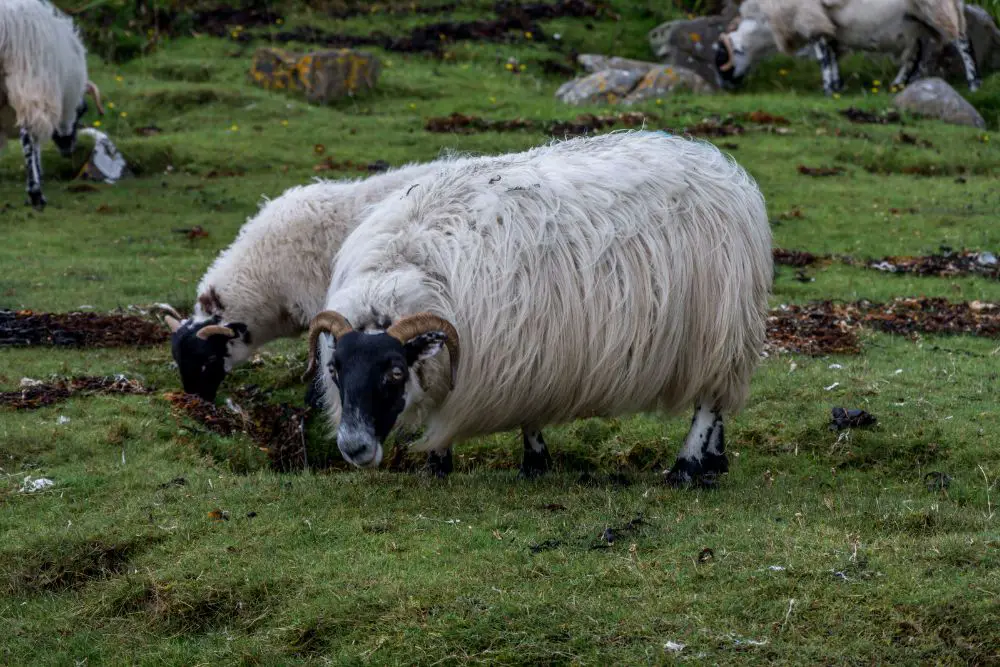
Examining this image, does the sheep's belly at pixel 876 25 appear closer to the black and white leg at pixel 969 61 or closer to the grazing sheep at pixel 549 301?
the black and white leg at pixel 969 61

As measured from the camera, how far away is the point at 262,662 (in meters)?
5.16

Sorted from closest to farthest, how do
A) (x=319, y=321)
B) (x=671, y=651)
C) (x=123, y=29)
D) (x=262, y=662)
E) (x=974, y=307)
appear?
1. (x=671, y=651)
2. (x=262, y=662)
3. (x=319, y=321)
4. (x=974, y=307)
5. (x=123, y=29)

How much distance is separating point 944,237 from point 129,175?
12.3 metres

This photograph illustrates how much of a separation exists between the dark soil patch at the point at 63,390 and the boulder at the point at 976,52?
19.5m

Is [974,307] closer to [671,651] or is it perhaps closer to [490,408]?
[490,408]

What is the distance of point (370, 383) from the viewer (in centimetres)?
630

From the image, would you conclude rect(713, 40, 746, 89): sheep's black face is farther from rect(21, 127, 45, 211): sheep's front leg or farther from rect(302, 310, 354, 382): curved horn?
rect(302, 310, 354, 382): curved horn

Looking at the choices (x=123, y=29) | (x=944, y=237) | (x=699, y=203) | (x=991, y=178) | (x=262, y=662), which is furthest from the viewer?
(x=123, y=29)

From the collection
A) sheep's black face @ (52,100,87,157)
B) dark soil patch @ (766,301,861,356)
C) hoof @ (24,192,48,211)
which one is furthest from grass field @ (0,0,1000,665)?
sheep's black face @ (52,100,87,157)

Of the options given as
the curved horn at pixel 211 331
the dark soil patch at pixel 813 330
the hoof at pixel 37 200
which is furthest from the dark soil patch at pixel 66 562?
the hoof at pixel 37 200

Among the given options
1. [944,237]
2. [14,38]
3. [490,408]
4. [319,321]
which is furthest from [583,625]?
[14,38]

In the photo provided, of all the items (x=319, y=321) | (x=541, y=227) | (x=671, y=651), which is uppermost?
(x=541, y=227)

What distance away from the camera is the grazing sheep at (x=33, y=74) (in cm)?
1564

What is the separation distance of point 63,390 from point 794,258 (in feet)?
29.4
